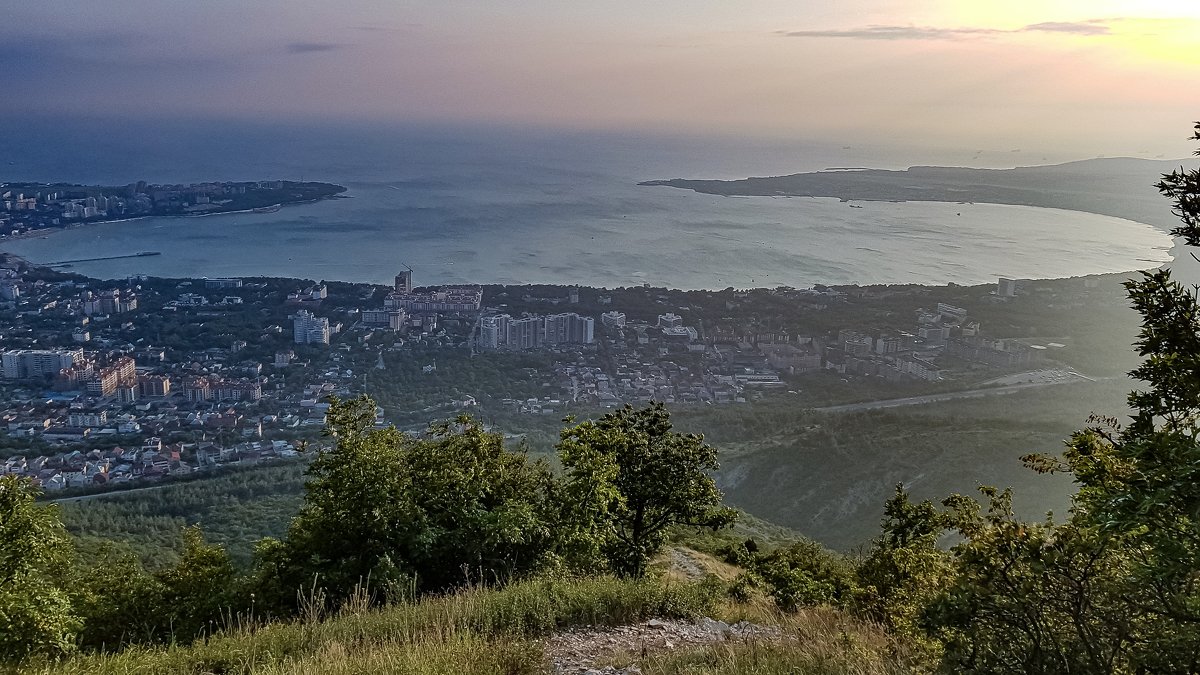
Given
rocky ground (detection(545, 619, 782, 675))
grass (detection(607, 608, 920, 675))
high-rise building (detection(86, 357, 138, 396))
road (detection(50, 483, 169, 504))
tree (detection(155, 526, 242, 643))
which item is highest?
grass (detection(607, 608, 920, 675))

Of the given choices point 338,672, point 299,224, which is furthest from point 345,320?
point 338,672

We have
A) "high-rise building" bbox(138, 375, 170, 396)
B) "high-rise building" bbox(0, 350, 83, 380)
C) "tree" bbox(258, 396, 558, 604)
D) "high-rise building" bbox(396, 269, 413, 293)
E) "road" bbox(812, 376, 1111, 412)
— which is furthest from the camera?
"high-rise building" bbox(396, 269, 413, 293)

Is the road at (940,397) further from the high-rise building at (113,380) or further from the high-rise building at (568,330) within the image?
the high-rise building at (113,380)

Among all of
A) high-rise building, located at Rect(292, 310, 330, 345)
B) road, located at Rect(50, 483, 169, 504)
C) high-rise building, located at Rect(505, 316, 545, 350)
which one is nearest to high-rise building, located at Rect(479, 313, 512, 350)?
high-rise building, located at Rect(505, 316, 545, 350)

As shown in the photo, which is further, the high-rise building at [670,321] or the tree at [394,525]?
the high-rise building at [670,321]

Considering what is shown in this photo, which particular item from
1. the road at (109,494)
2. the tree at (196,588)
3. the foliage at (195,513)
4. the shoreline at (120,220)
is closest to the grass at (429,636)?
the tree at (196,588)

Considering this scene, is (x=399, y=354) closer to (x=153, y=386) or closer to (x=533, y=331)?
(x=533, y=331)

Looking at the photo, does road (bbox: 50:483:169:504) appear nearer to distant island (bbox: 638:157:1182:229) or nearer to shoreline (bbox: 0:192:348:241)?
shoreline (bbox: 0:192:348:241)
